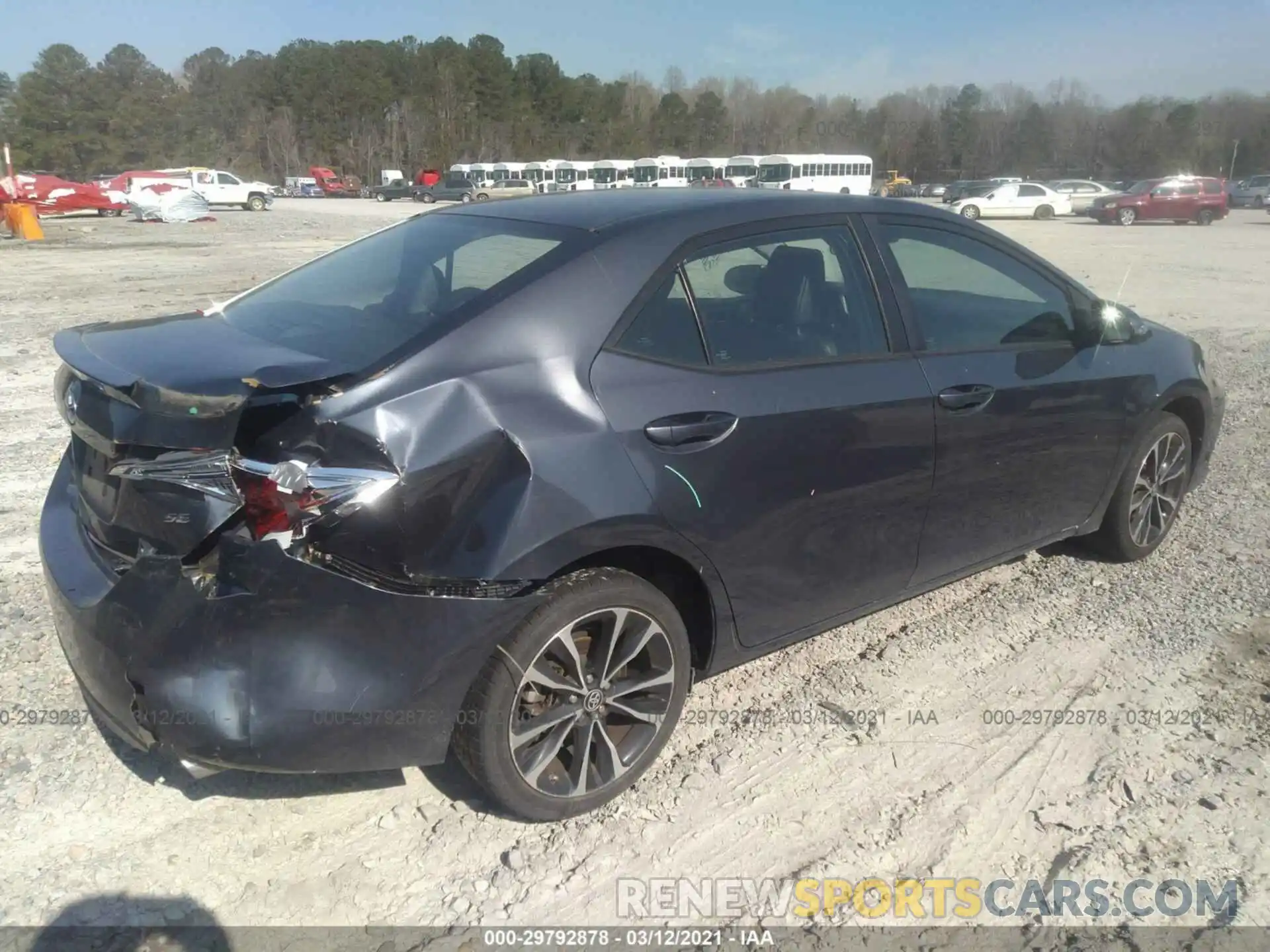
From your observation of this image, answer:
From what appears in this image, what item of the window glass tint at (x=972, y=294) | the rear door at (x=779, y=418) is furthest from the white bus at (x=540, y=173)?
the rear door at (x=779, y=418)

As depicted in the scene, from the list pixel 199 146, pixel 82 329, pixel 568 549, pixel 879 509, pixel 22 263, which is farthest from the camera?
pixel 199 146

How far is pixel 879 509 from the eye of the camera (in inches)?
130

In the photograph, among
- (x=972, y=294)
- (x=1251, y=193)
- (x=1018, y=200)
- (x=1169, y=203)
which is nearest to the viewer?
(x=972, y=294)

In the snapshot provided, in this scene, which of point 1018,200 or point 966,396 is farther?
point 1018,200

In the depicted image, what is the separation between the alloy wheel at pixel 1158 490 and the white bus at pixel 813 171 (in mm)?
49221

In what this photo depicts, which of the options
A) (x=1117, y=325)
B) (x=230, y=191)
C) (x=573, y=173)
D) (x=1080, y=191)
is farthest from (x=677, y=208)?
(x=573, y=173)

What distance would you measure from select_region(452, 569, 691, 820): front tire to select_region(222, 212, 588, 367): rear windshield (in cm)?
83

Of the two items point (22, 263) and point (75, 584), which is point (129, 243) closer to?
point (22, 263)

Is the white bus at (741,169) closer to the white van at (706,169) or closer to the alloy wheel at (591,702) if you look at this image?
the white van at (706,169)

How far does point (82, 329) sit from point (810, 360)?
234 centimetres

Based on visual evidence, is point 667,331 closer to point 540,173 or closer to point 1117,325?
point 1117,325

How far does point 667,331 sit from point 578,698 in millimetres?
1105

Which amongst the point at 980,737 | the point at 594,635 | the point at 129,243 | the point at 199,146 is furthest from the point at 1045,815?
the point at 199,146

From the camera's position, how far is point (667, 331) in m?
2.90
